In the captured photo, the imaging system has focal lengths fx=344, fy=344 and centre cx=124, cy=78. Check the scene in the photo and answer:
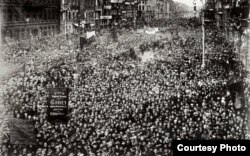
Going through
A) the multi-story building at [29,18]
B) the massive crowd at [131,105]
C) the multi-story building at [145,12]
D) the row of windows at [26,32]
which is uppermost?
the multi-story building at [145,12]

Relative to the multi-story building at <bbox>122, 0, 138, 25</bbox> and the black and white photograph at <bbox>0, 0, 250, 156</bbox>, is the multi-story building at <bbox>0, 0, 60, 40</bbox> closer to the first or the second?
the black and white photograph at <bbox>0, 0, 250, 156</bbox>

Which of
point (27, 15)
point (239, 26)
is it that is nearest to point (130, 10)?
point (239, 26)

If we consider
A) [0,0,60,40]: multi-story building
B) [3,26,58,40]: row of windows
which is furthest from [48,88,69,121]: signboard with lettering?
[3,26,58,40]: row of windows

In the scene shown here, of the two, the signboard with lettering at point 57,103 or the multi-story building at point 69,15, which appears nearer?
the signboard with lettering at point 57,103

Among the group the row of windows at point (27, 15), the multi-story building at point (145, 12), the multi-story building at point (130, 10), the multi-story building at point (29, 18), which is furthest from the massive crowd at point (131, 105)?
the multi-story building at point (130, 10)

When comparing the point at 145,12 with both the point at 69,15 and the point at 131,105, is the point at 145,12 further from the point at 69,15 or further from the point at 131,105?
the point at 131,105

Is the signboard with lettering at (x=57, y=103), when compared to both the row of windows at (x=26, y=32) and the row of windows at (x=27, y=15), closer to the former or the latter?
the row of windows at (x=27, y=15)

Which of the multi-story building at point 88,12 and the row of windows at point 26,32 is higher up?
the multi-story building at point 88,12
